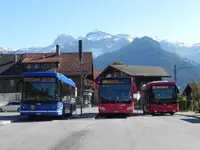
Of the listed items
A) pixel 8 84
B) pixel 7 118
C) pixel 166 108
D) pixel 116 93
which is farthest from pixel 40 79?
pixel 8 84

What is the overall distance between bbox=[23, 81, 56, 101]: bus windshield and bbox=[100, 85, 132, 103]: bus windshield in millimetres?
4591

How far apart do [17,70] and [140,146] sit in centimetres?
6786

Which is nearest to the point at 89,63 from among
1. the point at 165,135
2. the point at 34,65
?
the point at 34,65

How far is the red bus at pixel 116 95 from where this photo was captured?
28.9 m

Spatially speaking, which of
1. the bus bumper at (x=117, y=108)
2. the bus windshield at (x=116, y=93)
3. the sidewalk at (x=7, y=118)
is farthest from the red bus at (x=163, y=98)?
the sidewalk at (x=7, y=118)

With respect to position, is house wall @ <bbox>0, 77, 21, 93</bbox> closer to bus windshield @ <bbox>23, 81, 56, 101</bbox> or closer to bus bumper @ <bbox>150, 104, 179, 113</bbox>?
bus bumper @ <bbox>150, 104, 179, 113</bbox>

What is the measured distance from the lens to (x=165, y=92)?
1366 inches

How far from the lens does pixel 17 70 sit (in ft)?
256

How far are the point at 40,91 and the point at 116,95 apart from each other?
5.91 meters

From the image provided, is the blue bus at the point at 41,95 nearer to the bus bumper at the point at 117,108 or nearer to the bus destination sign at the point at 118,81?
the bus bumper at the point at 117,108

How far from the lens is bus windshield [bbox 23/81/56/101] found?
2608 cm

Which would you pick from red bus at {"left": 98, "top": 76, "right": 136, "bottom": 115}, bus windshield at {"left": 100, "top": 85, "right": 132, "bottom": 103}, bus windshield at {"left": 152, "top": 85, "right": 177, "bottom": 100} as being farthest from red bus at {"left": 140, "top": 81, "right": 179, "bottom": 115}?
bus windshield at {"left": 100, "top": 85, "right": 132, "bottom": 103}

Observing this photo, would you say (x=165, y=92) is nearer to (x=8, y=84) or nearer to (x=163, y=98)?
(x=163, y=98)

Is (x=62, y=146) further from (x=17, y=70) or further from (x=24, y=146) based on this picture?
(x=17, y=70)
